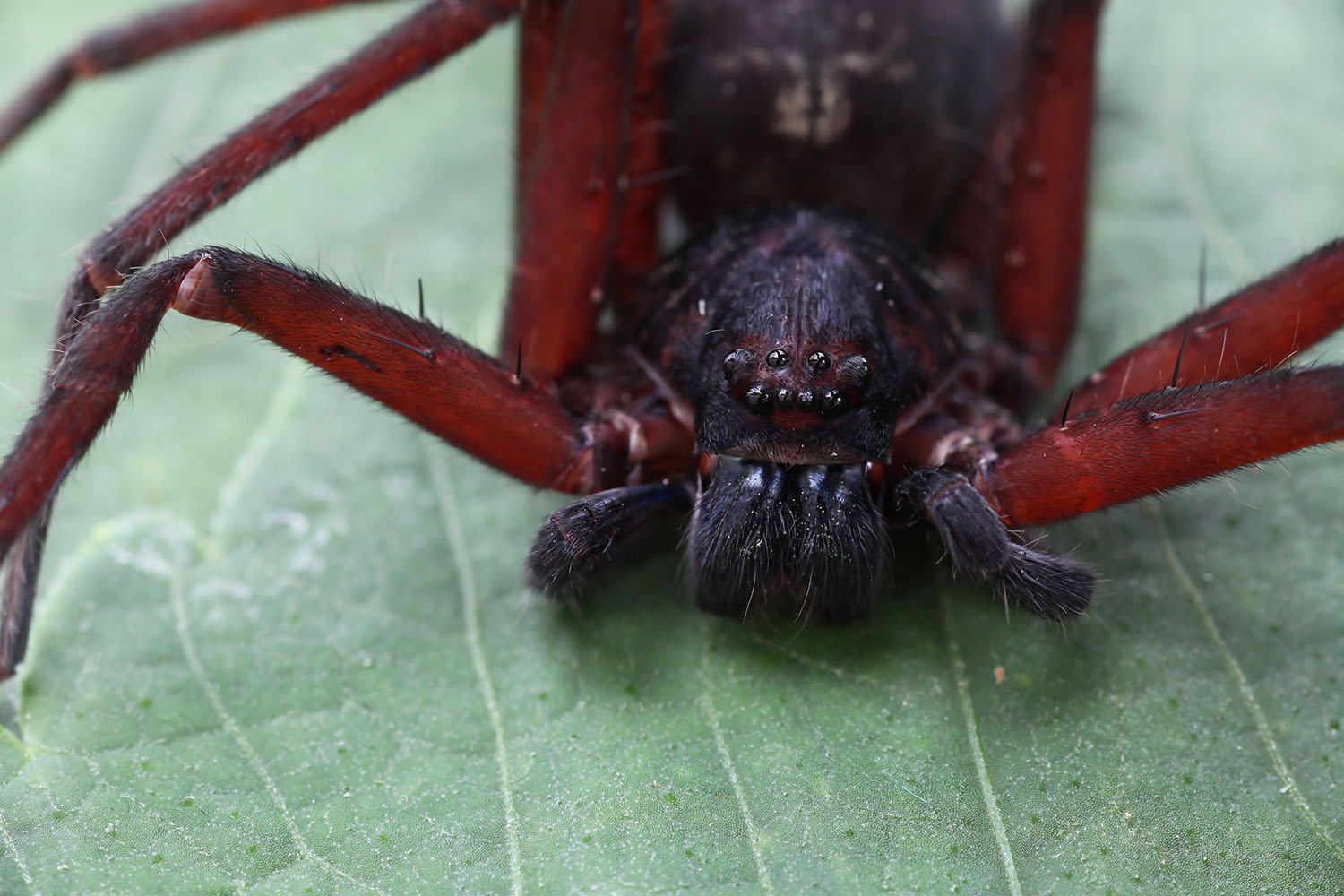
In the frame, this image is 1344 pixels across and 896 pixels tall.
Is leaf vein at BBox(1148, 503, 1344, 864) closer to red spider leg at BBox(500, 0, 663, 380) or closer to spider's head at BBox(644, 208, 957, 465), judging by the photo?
spider's head at BBox(644, 208, 957, 465)

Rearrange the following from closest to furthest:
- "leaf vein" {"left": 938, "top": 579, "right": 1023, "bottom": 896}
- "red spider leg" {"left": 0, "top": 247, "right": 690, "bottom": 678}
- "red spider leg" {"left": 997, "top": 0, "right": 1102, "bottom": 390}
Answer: "red spider leg" {"left": 0, "top": 247, "right": 690, "bottom": 678} → "leaf vein" {"left": 938, "top": 579, "right": 1023, "bottom": 896} → "red spider leg" {"left": 997, "top": 0, "right": 1102, "bottom": 390}

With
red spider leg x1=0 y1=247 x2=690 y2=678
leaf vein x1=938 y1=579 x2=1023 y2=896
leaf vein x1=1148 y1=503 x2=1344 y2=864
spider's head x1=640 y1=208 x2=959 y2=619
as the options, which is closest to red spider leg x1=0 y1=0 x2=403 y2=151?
red spider leg x1=0 y1=247 x2=690 y2=678

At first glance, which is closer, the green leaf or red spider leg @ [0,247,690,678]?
red spider leg @ [0,247,690,678]

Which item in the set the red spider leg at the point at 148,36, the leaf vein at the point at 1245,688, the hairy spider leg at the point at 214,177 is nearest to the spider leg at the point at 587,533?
the hairy spider leg at the point at 214,177

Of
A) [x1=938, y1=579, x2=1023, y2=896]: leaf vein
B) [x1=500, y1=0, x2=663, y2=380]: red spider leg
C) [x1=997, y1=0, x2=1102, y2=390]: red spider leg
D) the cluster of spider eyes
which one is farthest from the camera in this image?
[x1=997, y1=0, x2=1102, y2=390]: red spider leg

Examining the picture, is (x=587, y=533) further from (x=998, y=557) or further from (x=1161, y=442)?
(x=1161, y=442)

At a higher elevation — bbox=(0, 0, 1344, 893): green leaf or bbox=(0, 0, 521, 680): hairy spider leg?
bbox=(0, 0, 521, 680): hairy spider leg

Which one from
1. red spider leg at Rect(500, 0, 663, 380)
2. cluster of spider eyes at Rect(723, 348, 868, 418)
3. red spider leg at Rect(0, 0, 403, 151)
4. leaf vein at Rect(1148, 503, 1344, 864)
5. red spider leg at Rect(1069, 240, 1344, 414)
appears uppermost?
red spider leg at Rect(0, 0, 403, 151)
